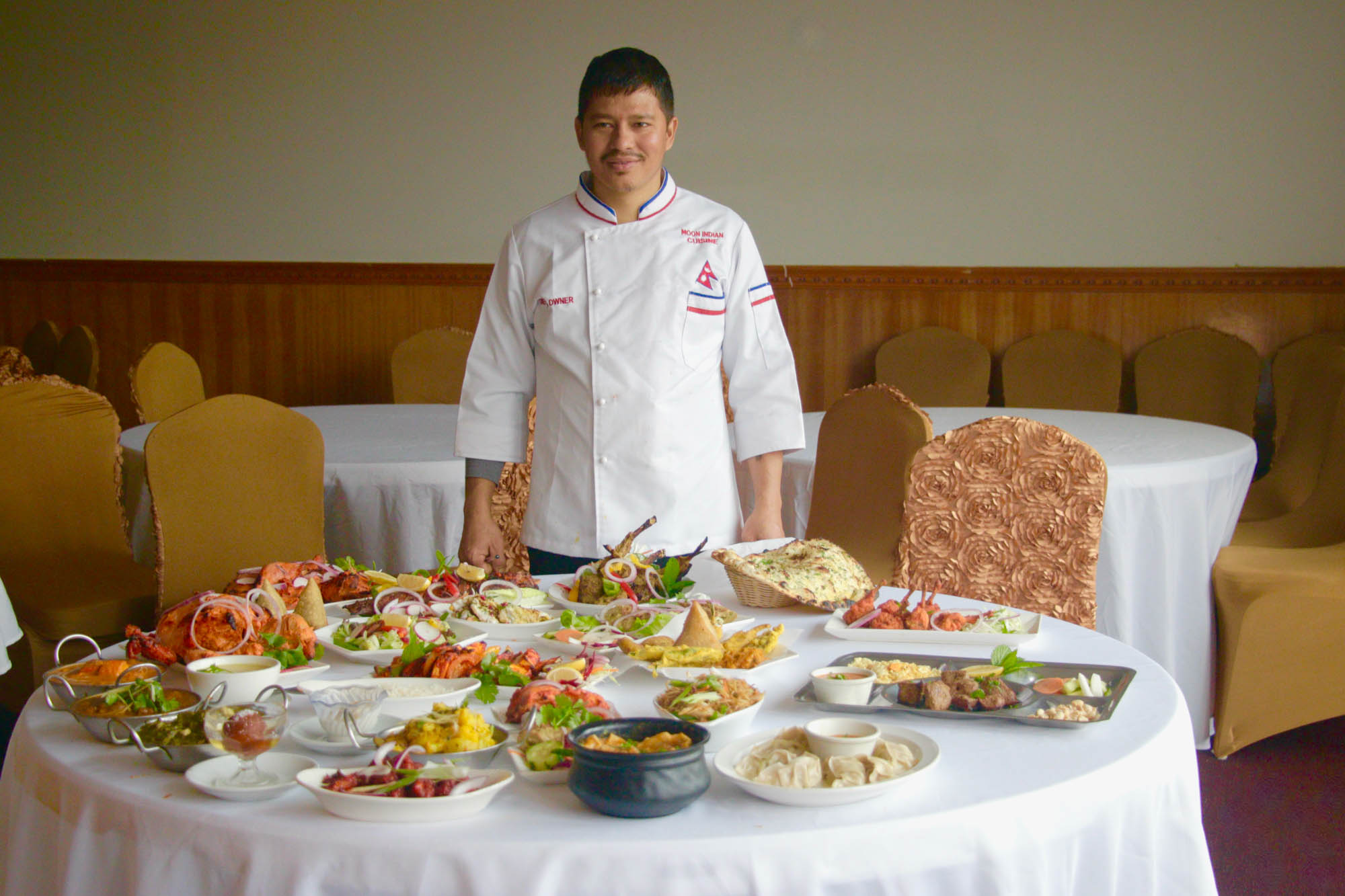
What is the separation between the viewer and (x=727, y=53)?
6.13m

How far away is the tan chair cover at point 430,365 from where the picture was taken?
18.5 feet

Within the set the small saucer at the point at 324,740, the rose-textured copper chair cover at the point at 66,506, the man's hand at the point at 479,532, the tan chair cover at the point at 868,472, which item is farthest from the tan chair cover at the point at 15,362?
the small saucer at the point at 324,740

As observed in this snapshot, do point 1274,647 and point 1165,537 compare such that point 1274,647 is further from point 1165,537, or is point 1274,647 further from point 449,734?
point 449,734

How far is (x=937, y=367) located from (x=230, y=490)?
3.99 m

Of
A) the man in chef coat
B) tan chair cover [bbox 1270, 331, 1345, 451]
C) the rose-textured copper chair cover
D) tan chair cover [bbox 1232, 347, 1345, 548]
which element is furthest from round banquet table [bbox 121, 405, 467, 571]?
tan chair cover [bbox 1270, 331, 1345, 451]

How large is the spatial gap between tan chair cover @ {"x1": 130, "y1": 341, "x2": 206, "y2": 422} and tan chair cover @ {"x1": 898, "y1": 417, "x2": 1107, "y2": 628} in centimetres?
290

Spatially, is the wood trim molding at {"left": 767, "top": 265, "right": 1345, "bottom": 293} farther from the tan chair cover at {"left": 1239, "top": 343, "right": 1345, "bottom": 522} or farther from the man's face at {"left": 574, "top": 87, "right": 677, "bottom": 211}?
the man's face at {"left": 574, "top": 87, "right": 677, "bottom": 211}

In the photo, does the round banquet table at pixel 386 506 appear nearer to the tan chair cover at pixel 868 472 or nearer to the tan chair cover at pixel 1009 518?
the tan chair cover at pixel 868 472

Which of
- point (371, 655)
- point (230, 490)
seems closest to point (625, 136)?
point (371, 655)

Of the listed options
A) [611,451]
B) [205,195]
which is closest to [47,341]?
[205,195]

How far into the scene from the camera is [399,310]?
6301 mm

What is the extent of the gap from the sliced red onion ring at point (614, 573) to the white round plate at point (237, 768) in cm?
77

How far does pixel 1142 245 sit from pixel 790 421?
14.4ft

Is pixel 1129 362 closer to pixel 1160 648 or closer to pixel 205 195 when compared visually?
pixel 1160 648
